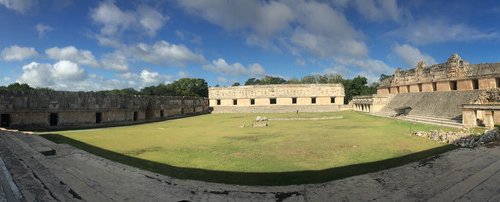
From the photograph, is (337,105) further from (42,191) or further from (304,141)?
Answer: (42,191)

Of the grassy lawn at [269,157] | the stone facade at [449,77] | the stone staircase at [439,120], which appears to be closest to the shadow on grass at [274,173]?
the grassy lawn at [269,157]

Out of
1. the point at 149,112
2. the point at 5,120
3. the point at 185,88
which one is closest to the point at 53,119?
the point at 5,120

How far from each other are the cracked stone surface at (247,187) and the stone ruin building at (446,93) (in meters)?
8.37

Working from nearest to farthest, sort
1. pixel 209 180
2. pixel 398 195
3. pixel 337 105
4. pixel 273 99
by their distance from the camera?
pixel 398 195 < pixel 209 180 < pixel 337 105 < pixel 273 99

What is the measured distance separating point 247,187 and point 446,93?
20016 mm

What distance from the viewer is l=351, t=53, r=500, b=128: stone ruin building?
45.3ft

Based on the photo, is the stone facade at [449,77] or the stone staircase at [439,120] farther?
the stone facade at [449,77]

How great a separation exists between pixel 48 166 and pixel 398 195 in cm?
676

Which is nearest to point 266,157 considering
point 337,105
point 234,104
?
point 337,105

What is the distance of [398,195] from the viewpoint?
4.97 meters

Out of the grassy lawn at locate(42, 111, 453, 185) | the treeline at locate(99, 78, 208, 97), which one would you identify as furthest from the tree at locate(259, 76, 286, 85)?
the grassy lawn at locate(42, 111, 453, 185)

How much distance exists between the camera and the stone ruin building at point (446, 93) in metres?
13.8

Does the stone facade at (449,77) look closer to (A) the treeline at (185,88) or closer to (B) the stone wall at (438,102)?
(B) the stone wall at (438,102)

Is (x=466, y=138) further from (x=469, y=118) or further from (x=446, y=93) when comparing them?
(x=446, y=93)
